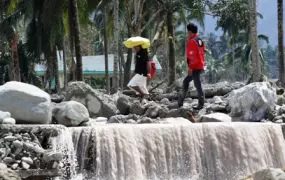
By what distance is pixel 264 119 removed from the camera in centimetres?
1247

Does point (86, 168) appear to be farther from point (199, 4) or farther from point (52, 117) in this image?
point (199, 4)

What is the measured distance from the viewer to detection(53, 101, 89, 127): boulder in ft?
33.0

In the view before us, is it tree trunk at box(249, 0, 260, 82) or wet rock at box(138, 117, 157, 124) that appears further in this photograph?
tree trunk at box(249, 0, 260, 82)

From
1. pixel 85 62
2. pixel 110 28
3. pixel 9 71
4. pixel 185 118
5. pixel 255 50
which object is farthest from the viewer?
pixel 85 62

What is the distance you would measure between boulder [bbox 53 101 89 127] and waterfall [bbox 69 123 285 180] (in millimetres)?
592

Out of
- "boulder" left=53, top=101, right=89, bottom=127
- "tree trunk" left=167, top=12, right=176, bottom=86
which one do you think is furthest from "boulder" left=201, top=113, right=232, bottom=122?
"tree trunk" left=167, top=12, right=176, bottom=86

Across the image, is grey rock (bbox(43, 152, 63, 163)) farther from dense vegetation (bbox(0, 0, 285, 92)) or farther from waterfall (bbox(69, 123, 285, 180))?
dense vegetation (bbox(0, 0, 285, 92))

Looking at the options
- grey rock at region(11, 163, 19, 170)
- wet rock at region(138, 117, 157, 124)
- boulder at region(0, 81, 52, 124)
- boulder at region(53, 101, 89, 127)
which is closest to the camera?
grey rock at region(11, 163, 19, 170)

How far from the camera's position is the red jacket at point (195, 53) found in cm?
1189

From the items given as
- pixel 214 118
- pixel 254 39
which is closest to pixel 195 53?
pixel 214 118

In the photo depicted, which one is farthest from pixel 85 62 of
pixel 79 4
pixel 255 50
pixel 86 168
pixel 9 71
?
pixel 86 168

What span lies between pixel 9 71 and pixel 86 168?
23236mm

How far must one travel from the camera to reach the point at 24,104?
9.36m

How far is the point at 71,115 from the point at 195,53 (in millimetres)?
3247
